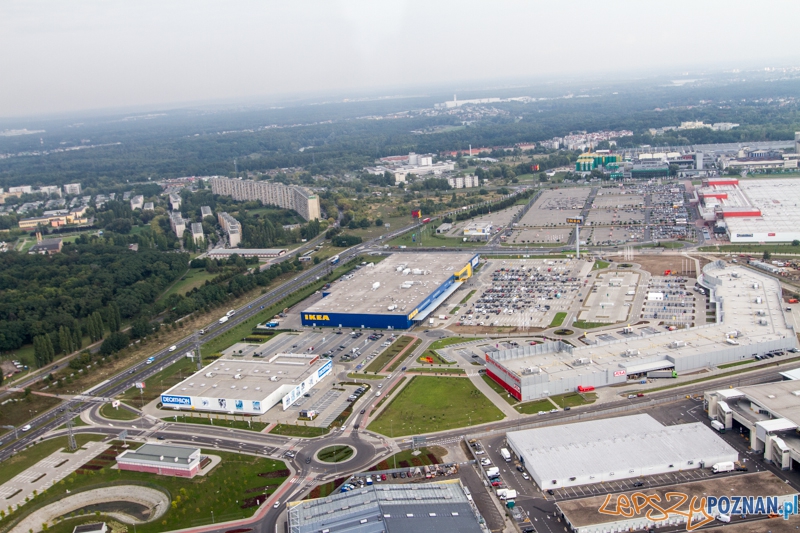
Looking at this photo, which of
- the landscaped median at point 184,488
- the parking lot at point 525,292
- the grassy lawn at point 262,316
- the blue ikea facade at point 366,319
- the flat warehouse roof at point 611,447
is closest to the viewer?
Result: the landscaped median at point 184,488

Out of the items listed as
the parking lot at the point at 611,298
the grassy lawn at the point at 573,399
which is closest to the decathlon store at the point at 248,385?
the grassy lawn at the point at 573,399

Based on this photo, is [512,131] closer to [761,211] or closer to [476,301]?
[761,211]

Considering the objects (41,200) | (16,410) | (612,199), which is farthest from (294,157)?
(16,410)

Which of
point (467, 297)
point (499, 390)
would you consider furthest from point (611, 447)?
point (467, 297)

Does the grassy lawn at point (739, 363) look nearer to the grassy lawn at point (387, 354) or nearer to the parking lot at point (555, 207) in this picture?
the grassy lawn at point (387, 354)

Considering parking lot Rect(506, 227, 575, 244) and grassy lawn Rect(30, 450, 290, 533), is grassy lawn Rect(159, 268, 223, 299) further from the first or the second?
grassy lawn Rect(30, 450, 290, 533)

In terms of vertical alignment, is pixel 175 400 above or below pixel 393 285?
below

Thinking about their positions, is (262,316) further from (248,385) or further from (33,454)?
(33,454)
